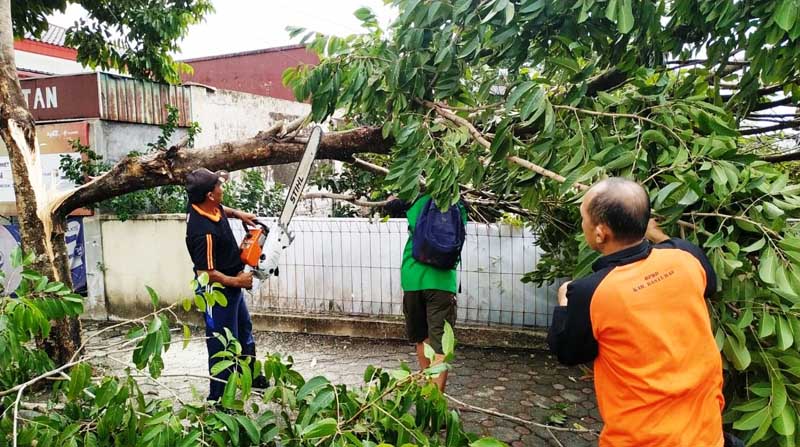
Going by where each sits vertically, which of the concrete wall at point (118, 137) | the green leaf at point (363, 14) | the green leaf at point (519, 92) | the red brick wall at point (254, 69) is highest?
the red brick wall at point (254, 69)

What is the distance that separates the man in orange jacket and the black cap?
2835 millimetres

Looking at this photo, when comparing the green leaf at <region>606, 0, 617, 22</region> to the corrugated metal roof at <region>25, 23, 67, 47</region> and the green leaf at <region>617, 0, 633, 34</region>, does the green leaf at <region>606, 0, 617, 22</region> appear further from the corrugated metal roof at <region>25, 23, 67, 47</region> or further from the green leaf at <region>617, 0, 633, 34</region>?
the corrugated metal roof at <region>25, 23, 67, 47</region>

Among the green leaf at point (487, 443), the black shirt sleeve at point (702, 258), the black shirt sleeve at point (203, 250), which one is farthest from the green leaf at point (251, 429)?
the black shirt sleeve at point (203, 250)

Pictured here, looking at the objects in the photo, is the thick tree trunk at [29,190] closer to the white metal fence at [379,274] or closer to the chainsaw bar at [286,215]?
the chainsaw bar at [286,215]

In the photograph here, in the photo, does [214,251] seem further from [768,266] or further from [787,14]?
[787,14]

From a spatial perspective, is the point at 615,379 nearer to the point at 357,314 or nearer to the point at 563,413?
the point at 563,413

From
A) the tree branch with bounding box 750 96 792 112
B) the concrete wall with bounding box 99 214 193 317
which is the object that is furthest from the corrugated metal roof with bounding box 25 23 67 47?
the tree branch with bounding box 750 96 792 112

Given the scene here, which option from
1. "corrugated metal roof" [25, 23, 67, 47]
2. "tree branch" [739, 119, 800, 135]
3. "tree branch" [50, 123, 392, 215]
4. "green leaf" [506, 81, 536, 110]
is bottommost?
"tree branch" [50, 123, 392, 215]

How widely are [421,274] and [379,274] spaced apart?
2236mm

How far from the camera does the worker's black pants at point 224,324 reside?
386 centimetres

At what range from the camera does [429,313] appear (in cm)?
379

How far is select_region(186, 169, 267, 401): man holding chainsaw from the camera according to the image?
149 inches

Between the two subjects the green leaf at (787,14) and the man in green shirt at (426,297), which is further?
the man in green shirt at (426,297)

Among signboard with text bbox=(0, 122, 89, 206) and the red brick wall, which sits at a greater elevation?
the red brick wall
